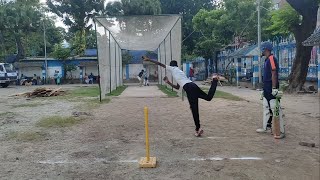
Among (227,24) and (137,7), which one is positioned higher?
(137,7)

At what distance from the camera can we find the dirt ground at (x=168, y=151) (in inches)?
213

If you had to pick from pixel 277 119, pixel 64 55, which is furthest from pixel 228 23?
pixel 277 119

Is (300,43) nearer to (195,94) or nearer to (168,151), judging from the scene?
(195,94)

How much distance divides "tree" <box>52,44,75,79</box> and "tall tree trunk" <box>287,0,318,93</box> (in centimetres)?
2784

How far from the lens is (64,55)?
41875mm

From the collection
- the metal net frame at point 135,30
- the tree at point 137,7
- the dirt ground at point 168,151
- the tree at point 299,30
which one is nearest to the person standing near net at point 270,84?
the dirt ground at point 168,151

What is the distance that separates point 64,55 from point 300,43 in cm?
2865

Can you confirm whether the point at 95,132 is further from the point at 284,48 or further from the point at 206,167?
the point at 284,48

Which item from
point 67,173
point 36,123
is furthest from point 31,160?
point 36,123

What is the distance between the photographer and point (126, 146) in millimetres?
7234

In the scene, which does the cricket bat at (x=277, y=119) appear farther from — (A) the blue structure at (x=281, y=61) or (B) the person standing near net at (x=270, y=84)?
(A) the blue structure at (x=281, y=61)

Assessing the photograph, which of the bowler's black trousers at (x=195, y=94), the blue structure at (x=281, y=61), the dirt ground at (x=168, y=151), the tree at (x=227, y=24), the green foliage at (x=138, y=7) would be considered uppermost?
the green foliage at (x=138, y=7)

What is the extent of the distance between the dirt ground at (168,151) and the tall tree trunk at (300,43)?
8572mm

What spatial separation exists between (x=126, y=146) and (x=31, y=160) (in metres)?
1.73
